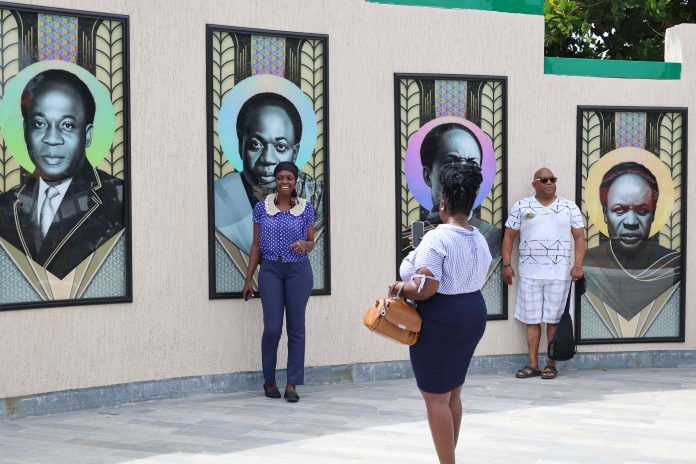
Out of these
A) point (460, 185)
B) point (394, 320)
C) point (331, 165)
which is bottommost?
point (394, 320)

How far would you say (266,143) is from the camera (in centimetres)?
801

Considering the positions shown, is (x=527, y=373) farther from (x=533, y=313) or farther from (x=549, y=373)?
(x=533, y=313)

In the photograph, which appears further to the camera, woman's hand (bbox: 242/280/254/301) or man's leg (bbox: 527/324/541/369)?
man's leg (bbox: 527/324/541/369)

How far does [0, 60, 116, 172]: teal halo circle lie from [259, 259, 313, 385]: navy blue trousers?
1463 millimetres

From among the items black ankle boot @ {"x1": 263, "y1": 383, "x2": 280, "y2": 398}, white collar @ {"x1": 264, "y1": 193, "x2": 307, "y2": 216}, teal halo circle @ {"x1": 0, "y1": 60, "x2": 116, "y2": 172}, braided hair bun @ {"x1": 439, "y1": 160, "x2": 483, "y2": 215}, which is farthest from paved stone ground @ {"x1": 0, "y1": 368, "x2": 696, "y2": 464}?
teal halo circle @ {"x1": 0, "y1": 60, "x2": 116, "y2": 172}

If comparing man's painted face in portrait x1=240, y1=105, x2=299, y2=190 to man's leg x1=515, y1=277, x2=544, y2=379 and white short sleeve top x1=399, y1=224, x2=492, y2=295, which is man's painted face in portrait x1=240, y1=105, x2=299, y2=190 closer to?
man's leg x1=515, y1=277, x2=544, y2=379

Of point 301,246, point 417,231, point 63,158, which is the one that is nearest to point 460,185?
point 417,231

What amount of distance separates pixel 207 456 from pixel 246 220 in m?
2.54

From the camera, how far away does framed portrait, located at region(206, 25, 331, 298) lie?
7.79 m

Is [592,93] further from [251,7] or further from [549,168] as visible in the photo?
[251,7]

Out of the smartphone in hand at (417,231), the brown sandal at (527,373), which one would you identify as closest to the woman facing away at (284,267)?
the brown sandal at (527,373)

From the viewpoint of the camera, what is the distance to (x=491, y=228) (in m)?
8.88

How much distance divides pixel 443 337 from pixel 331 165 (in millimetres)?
3690

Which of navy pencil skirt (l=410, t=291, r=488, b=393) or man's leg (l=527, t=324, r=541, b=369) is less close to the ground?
navy pencil skirt (l=410, t=291, r=488, b=393)
